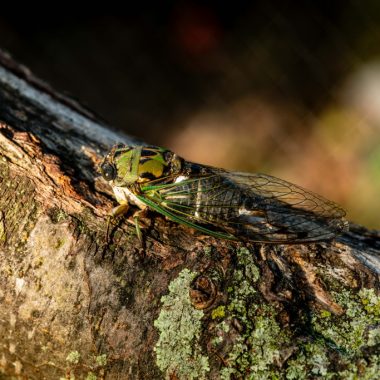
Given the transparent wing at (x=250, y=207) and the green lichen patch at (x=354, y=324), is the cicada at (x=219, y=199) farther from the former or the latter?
the green lichen patch at (x=354, y=324)

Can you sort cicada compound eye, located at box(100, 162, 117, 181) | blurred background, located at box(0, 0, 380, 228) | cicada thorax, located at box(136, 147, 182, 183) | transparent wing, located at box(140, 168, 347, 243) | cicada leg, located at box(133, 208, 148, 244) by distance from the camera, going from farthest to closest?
blurred background, located at box(0, 0, 380, 228)
cicada thorax, located at box(136, 147, 182, 183)
cicada compound eye, located at box(100, 162, 117, 181)
transparent wing, located at box(140, 168, 347, 243)
cicada leg, located at box(133, 208, 148, 244)

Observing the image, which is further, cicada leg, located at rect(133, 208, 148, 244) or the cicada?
the cicada

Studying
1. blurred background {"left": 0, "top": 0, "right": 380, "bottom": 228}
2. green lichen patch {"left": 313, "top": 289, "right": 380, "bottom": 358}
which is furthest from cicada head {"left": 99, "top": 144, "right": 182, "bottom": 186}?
blurred background {"left": 0, "top": 0, "right": 380, "bottom": 228}

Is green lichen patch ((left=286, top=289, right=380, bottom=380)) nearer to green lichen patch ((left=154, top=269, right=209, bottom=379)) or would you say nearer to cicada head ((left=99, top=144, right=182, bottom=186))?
green lichen patch ((left=154, top=269, right=209, bottom=379))

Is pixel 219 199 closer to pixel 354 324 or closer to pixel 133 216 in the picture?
pixel 133 216

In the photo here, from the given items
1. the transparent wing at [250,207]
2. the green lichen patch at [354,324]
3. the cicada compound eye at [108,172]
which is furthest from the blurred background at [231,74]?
the green lichen patch at [354,324]

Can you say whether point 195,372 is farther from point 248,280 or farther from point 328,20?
point 328,20
